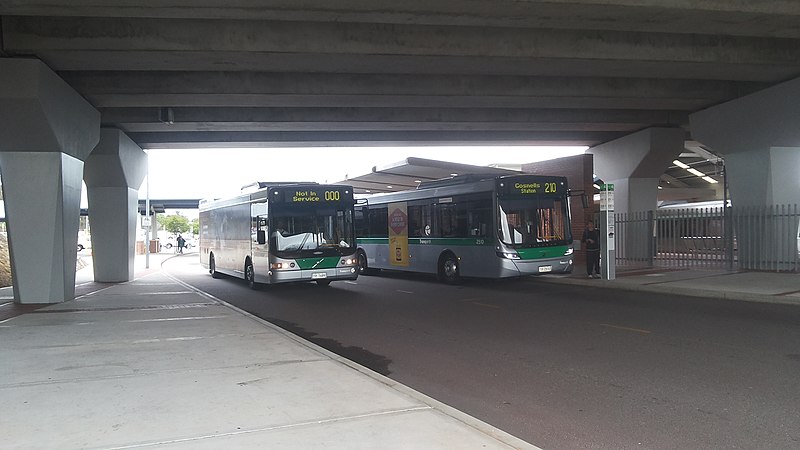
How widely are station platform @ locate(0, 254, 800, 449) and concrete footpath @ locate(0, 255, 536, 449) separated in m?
0.01

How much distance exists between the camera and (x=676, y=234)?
21844mm

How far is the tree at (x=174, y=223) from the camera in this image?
342ft

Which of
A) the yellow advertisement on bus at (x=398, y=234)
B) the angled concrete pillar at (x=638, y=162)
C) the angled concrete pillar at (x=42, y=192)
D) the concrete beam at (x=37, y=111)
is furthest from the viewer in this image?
the angled concrete pillar at (x=638, y=162)

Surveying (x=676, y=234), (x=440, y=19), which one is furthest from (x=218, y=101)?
(x=676, y=234)

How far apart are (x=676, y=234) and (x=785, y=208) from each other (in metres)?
3.85

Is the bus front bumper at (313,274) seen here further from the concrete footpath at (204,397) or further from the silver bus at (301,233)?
the concrete footpath at (204,397)

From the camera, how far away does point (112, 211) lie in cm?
2147

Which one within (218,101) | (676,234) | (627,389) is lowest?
(627,389)

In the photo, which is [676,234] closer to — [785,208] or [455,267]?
[785,208]

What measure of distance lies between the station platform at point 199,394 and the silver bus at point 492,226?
797cm

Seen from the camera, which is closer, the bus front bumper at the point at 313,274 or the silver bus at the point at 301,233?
the bus front bumper at the point at 313,274

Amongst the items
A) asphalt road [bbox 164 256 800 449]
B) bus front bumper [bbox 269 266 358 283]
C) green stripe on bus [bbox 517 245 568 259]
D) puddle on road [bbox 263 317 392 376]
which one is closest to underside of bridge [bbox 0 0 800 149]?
green stripe on bus [bbox 517 245 568 259]

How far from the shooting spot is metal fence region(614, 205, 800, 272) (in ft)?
60.2

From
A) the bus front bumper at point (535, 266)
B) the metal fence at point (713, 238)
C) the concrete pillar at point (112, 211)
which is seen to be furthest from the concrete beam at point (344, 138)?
the bus front bumper at point (535, 266)
